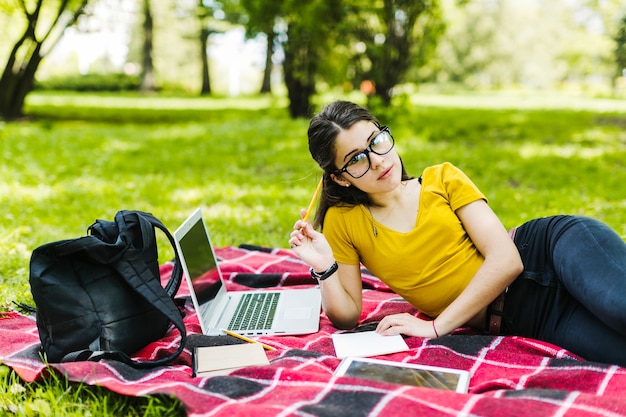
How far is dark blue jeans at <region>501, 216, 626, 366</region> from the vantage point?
2109 millimetres

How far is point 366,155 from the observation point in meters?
2.44

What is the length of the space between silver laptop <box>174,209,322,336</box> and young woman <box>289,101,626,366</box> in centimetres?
29

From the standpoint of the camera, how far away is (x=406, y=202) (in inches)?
101

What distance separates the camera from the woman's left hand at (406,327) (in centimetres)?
248

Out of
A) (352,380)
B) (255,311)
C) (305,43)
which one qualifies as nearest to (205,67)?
(305,43)

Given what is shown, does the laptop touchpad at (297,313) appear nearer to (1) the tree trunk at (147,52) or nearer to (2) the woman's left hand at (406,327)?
(2) the woman's left hand at (406,327)

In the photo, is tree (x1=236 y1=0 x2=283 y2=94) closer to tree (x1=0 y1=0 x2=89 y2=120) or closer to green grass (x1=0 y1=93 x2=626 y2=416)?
green grass (x1=0 y1=93 x2=626 y2=416)

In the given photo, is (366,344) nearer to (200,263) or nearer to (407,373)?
(407,373)

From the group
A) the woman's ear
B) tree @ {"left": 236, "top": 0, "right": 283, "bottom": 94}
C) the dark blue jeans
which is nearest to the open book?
the dark blue jeans

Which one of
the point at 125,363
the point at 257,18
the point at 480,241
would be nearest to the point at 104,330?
the point at 125,363

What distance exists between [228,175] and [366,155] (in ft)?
15.7

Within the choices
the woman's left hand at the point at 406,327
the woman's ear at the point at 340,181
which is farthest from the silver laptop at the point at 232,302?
the woman's ear at the point at 340,181

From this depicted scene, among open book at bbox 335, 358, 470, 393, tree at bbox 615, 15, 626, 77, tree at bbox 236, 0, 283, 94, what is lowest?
open book at bbox 335, 358, 470, 393

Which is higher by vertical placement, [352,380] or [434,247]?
[434,247]
